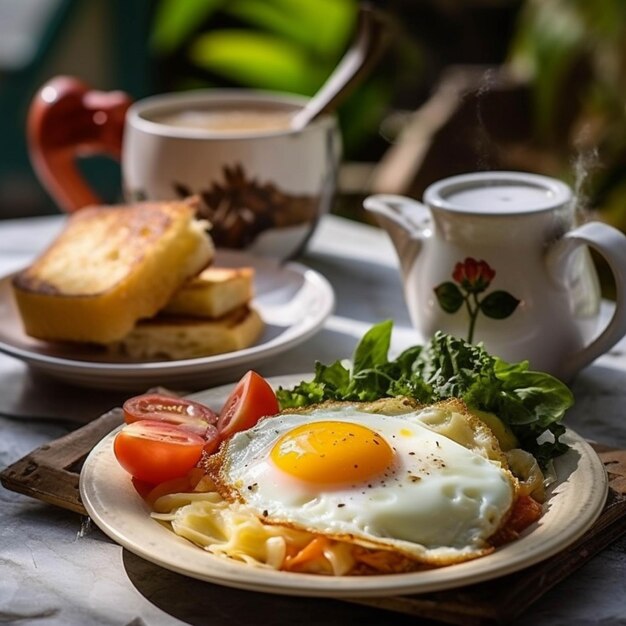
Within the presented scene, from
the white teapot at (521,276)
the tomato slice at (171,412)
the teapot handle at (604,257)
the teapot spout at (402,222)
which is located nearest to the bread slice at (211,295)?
the teapot spout at (402,222)

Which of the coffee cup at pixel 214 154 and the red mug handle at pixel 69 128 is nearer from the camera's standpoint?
the coffee cup at pixel 214 154

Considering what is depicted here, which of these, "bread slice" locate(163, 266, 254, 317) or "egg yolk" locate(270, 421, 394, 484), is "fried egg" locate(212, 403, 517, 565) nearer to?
"egg yolk" locate(270, 421, 394, 484)

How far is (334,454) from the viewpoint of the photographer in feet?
5.06

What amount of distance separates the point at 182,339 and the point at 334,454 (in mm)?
844

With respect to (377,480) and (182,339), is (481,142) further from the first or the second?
(377,480)

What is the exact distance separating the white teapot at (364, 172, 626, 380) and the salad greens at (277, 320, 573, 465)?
23cm

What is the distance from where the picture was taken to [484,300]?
2.13 metres

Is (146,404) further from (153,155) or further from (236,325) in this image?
(153,155)

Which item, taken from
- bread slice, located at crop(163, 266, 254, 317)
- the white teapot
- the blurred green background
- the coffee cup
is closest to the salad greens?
the white teapot

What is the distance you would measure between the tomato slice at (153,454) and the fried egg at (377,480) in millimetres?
57

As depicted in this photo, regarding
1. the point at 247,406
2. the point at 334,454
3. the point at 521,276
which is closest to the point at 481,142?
the point at 521,276

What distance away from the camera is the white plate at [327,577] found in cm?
131

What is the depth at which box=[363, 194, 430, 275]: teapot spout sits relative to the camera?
2.26 m

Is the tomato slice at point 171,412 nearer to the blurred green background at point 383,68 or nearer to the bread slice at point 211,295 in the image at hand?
the bread slice at point 211,295
